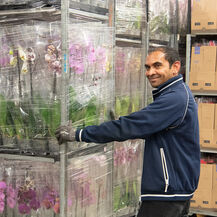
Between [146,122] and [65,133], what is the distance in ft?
1.60

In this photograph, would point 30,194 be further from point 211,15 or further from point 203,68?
point 211,15

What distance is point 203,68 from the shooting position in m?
4.37

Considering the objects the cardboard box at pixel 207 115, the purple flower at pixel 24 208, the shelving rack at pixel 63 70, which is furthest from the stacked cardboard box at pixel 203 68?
the purple flower at pixel 24 208

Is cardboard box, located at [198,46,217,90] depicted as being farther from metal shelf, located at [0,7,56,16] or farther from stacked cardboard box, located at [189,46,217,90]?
metal shelf, located at [0,7,56,16]

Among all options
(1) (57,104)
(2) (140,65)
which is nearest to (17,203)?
(1) (57,104)

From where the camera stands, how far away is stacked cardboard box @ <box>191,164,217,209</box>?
4.33m

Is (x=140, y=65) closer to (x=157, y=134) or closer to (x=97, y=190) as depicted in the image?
(x=97, y=190)

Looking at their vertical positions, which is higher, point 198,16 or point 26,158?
point 198,16

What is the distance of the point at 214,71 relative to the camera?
14.2 feet

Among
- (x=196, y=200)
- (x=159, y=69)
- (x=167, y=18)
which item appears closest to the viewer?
(x=159, y=69)

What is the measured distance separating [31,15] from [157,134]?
42.6 inches

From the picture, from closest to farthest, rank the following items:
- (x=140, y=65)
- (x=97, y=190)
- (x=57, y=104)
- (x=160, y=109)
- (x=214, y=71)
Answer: (x=160, y=109) → (x=57, y=104) → (x=97, y=190) → (x=140, y=65) → (x=214, y=71)

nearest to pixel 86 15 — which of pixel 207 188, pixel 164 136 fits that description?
pixel 164 136

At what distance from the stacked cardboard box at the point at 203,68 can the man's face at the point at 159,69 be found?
6.32 ft
